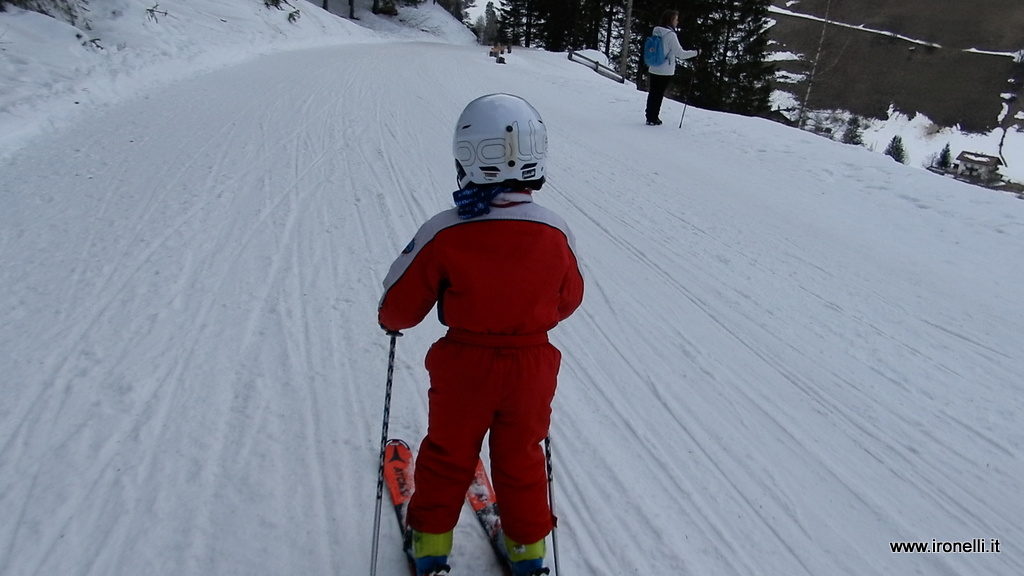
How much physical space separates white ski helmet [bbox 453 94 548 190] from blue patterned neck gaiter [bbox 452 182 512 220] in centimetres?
5

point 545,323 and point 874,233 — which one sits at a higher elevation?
point 545,323

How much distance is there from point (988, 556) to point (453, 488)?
2308 millimetres

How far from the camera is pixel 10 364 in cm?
323

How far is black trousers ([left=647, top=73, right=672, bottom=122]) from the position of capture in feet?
34.9

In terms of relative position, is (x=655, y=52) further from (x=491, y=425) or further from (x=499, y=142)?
(x=491, y=425)

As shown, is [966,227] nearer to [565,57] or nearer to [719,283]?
[719,283]

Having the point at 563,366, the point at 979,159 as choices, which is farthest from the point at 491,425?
the point at 979,159

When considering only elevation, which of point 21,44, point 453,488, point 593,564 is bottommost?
point 593,564

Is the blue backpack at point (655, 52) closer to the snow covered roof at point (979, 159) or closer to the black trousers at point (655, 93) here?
the black trousers at point (655, 93)

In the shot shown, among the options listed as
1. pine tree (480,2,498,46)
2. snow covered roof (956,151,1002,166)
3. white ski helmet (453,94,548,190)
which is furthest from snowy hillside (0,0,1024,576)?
pine tree (480,2,498,46)

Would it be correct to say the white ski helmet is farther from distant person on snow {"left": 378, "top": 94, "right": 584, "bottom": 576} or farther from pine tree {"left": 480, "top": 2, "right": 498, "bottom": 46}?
pine tree {"left": 480, "top": 2, "right": 498, "bottom": 46}

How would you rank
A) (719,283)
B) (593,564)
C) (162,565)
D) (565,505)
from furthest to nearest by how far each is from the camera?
(719,283) < (565,505) < (593,564) < (162,565)

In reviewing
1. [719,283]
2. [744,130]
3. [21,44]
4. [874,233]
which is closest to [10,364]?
[719,283]

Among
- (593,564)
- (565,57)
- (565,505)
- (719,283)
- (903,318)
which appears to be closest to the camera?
(593,564)
